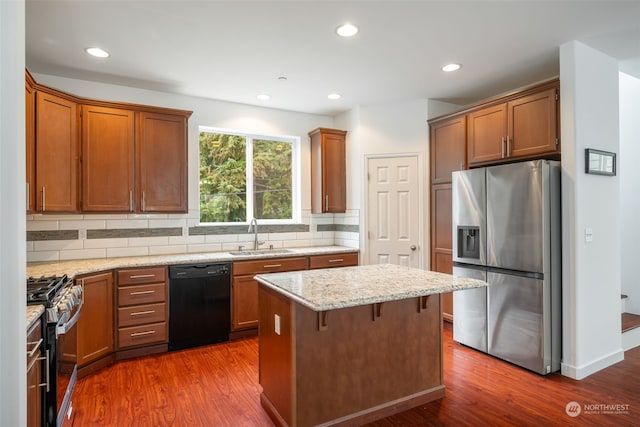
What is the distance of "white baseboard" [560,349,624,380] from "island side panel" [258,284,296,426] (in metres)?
2.30

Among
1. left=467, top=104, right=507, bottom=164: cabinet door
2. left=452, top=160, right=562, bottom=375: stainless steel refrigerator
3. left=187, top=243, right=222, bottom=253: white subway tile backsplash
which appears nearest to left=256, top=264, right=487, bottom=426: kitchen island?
left=452, top=160, right=562, bottom=375: stainless steel refrigerator

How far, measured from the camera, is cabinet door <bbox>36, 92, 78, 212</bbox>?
2934mm

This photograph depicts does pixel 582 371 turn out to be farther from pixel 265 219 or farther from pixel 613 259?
pixel 265 219

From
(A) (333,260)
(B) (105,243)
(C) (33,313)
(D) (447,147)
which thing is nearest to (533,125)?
(D) (447,147)

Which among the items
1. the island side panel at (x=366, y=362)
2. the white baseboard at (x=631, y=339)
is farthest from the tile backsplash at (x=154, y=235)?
the white baseboard at (x=631, y=339)

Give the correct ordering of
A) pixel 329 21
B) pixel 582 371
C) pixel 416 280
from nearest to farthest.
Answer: pixel 416 280 < pixel 329 21 < pixel 582 371

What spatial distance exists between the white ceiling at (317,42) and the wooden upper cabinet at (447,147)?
1.39 feet

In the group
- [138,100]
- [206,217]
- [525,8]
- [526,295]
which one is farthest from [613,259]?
[138,100]

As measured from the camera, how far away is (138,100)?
3865mm

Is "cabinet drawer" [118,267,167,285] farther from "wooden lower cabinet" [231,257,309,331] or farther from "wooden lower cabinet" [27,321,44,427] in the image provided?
"wooden lower cabinet" [27,321,44,427]

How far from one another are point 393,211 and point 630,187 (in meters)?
2.66

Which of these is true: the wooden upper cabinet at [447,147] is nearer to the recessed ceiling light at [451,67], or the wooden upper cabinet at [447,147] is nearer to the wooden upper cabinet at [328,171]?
the recessed ceiling light at [451,67]

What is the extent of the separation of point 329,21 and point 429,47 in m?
0.94

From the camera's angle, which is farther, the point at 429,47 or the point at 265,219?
the point at 265,219
